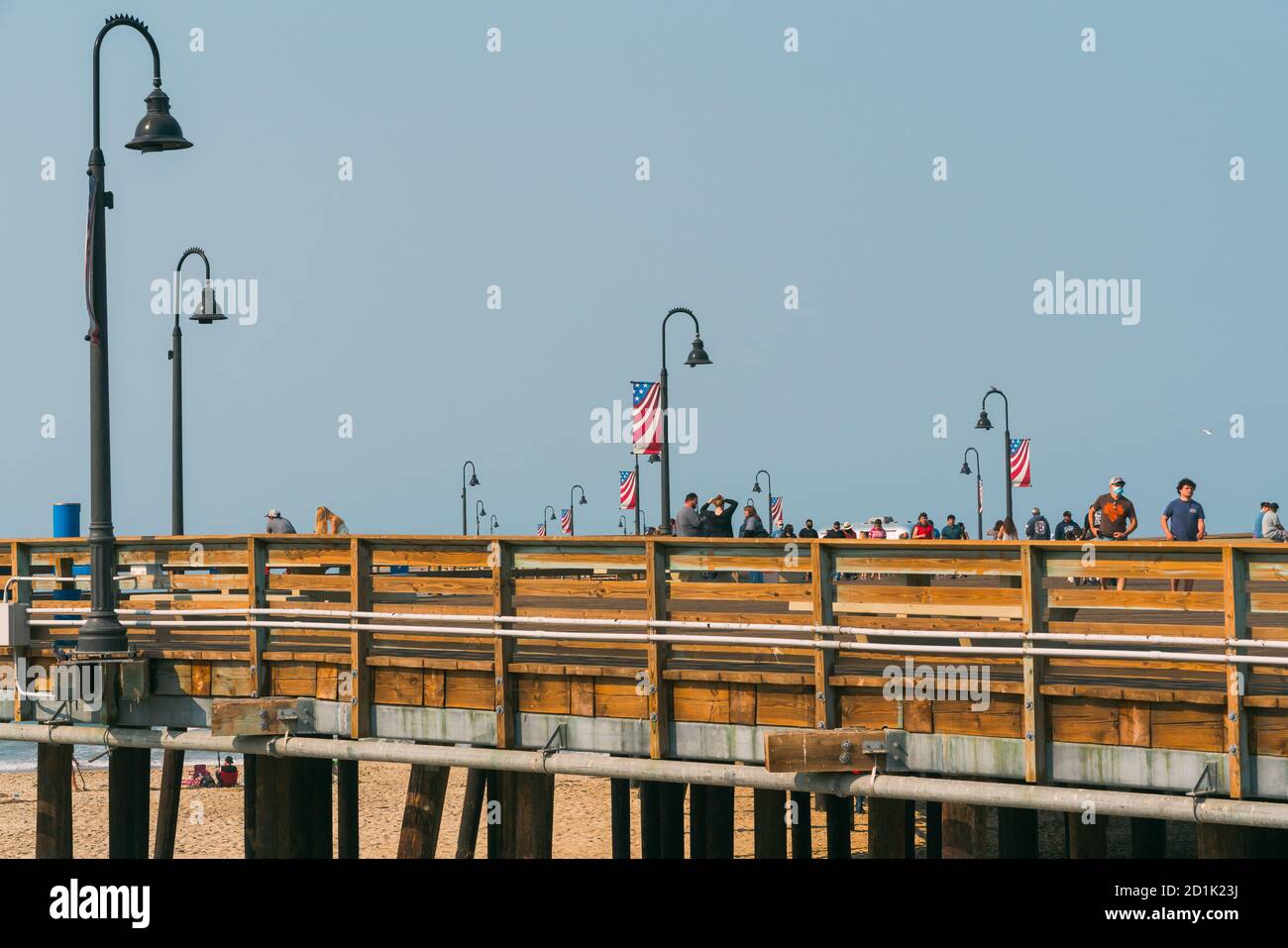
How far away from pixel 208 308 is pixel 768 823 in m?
12.1

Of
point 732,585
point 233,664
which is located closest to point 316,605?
point 233,664

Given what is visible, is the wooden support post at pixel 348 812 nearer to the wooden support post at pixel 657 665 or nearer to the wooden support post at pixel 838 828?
the wooden support post at pixel 838 828

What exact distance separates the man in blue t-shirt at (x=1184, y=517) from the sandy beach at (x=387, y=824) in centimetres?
1303

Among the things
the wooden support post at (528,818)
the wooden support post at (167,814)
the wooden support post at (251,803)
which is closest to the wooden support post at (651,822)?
the wooden support post at (167,814)

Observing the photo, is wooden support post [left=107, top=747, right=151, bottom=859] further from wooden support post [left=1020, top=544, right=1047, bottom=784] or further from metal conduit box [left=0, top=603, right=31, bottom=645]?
wooden support post [left=1020, top=544, right=1047, bottom=784]

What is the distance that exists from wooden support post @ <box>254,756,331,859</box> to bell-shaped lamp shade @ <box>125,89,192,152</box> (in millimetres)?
6033

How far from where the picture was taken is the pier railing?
40.3 feet

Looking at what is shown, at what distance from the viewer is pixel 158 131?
18.0 meters

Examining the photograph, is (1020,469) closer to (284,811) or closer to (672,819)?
(672,819)

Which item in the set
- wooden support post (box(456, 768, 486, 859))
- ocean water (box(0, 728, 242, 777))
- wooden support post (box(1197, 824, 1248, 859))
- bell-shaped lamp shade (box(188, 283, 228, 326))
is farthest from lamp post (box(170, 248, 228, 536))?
ocean water (box(0, 728, 242, 777))

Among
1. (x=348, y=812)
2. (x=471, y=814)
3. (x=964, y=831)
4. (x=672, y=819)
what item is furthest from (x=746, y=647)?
(x=471, y=814)

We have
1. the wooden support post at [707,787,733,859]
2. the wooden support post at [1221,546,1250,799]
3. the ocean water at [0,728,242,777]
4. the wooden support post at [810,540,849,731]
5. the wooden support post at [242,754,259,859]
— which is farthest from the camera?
the ocean water at [0,728,242,777]
